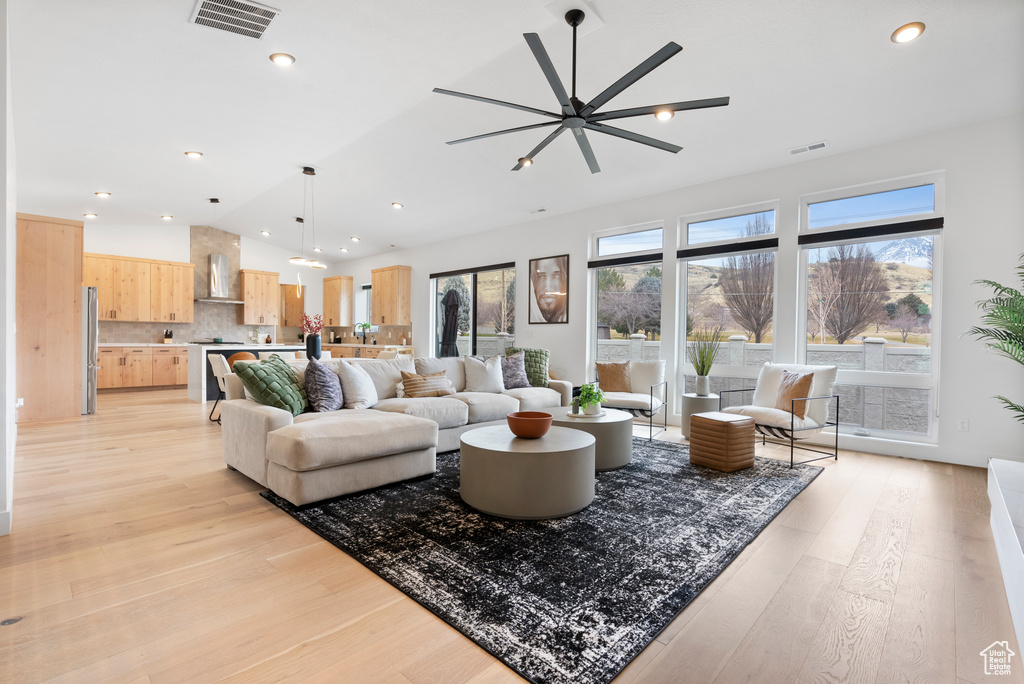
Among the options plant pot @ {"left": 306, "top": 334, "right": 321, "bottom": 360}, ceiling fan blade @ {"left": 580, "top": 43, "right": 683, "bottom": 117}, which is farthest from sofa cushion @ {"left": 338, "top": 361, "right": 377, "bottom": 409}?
ceiling fan blade @ {"left": 580, "top": 43, "right": 683, "bottom": 117}

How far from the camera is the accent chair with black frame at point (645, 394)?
506 centimetres

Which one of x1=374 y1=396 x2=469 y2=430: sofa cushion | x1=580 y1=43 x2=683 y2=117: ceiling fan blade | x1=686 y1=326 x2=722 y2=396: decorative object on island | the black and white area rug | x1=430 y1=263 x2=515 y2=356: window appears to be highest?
x1=580 y1=43 x2=683 y2=117: ceiling fan blade

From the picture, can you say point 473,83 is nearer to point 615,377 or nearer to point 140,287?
point 615,377

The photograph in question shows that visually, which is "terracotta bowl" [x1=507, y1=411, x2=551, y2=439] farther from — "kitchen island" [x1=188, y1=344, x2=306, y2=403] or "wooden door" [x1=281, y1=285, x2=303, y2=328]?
"wooden door" [x1=281, y1=285, x2=303, y2=328]

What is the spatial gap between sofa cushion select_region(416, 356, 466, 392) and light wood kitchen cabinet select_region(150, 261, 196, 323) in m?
7.04

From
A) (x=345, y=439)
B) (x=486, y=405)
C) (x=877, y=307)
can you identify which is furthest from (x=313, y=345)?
(x=877, y=307)

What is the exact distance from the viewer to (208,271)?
990 centimetres

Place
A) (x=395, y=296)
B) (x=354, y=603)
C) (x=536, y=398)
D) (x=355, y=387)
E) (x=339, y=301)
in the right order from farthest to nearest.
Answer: (x=339, y=301), (x=395, y=296), (x=536, y=398), (x=355, y=387), (x=354, y=603)

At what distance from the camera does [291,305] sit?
37.1 feet

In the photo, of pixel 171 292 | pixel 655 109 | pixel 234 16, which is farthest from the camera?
pixel 171 292

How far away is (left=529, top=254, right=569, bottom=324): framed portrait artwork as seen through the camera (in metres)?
7.04

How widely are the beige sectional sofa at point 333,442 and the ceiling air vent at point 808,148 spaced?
4.05 m

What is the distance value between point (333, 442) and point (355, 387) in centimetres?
117

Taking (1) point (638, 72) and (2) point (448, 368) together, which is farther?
(2) point (448, 368)
